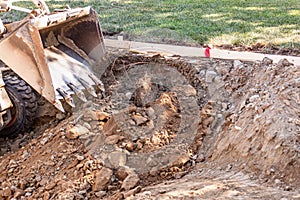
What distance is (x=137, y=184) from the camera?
3.87m

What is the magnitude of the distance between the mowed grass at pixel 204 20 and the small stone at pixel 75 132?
285cm

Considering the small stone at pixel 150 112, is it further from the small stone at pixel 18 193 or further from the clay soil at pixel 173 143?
the small stone at pixel 18 193

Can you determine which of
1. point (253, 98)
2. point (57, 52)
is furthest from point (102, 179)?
point (57, 52)

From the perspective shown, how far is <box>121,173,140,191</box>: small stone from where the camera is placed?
3838 mm

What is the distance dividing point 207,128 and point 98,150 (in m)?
0.97

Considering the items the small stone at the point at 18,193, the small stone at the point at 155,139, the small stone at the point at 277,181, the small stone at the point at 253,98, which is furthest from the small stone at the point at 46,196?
the small stone at the point at 253,98

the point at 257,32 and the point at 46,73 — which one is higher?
the point at 46,73

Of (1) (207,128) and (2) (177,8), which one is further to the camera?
(2) (177,8)

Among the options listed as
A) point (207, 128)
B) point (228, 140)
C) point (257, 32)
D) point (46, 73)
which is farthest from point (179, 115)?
point (257, 32)

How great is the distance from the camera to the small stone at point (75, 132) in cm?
462

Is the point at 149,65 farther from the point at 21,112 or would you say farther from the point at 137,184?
the point at 137,184

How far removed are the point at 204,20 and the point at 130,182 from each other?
5.03 metres

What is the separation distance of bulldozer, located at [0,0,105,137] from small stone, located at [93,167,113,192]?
77 centimetres

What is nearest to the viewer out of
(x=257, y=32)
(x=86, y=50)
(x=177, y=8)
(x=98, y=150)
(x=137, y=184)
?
(x=137, y=184)
